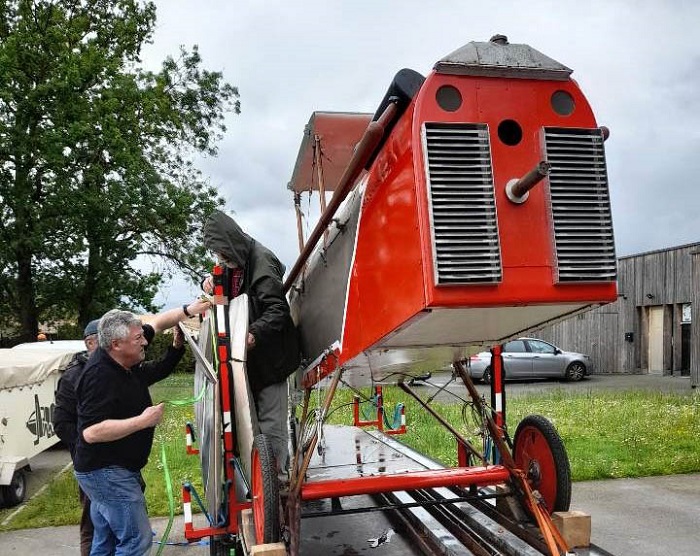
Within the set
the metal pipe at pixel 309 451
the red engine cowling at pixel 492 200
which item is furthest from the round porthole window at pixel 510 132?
the metal pipe at pixel 309 451

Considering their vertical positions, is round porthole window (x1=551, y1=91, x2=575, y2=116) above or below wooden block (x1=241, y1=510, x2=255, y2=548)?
above

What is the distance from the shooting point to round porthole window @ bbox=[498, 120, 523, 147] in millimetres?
2994

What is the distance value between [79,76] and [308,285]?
60.2 feet

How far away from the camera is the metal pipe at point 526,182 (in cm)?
266

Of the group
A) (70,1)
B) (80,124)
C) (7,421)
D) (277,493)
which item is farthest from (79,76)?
(277,493)

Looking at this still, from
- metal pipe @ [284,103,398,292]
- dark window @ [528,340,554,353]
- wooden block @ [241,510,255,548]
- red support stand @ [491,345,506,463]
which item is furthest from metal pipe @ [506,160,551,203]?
dark window @ [528,340,554,353]

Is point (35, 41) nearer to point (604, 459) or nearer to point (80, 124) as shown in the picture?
point (80, 124)

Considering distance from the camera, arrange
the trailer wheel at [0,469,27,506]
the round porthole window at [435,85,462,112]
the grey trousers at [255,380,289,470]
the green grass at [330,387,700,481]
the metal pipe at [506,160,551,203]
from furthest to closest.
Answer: the green grass at [330,387,700,481]
the trailer wheel at [0,469,27,506]
the grey trousers at [255,380,289,470]
the round porthole window at [435,85,462,112]
the metal pipe at [506,160,551,203]

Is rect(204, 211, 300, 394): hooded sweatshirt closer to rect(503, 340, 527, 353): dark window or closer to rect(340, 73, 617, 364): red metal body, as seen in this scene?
rect(340, 73, 617, 364): red metal body

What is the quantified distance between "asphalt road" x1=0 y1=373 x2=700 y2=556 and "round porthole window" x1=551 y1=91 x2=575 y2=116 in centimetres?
317

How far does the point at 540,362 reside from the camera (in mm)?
20375

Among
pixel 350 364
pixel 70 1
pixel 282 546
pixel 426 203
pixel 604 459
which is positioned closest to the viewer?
pixel 426 203

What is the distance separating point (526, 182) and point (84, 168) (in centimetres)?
2043

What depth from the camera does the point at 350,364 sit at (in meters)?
3.97
